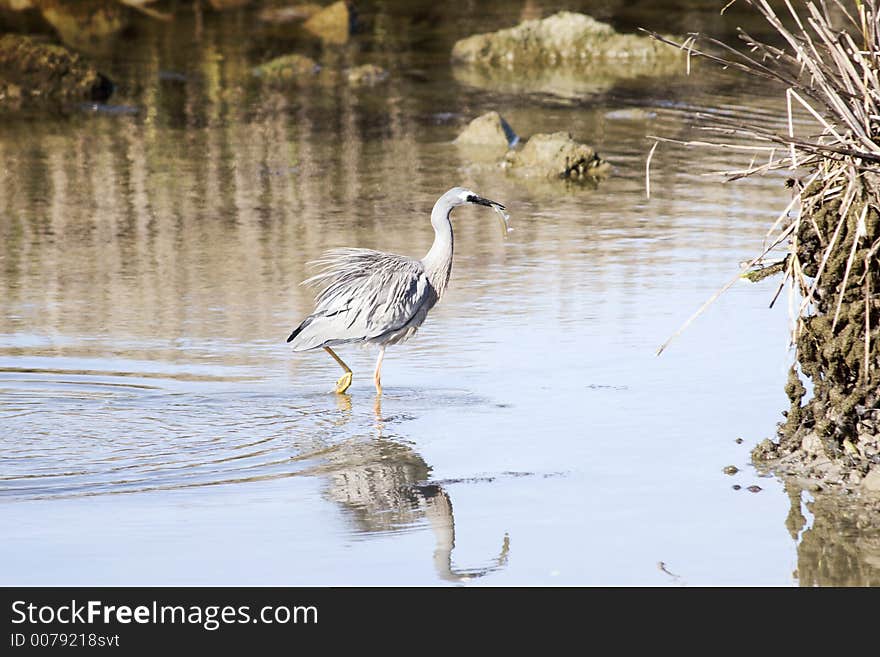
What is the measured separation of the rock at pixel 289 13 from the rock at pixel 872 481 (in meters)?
26.4

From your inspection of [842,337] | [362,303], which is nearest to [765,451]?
[842,337]

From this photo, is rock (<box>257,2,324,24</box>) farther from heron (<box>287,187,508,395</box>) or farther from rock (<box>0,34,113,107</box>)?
heron (<box>287,187,508,395</box>)

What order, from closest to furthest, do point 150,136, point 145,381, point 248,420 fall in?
point 248,420 < point 145,381 < point 150,136

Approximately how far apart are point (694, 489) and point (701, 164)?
10777 millimetres

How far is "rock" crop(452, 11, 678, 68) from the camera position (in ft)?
88.9

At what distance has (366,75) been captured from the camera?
982 inches

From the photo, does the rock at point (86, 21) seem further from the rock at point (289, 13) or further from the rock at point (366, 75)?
the rock at point (366, 75)

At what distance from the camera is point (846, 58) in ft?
22.6

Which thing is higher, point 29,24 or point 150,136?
point 29,24

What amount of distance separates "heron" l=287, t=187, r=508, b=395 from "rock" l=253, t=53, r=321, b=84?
15.3m

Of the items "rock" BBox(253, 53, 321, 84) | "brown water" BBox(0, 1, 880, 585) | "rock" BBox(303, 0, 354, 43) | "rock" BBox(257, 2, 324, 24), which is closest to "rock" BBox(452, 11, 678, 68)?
"rock" BBox(253, 53, 321, 84)
